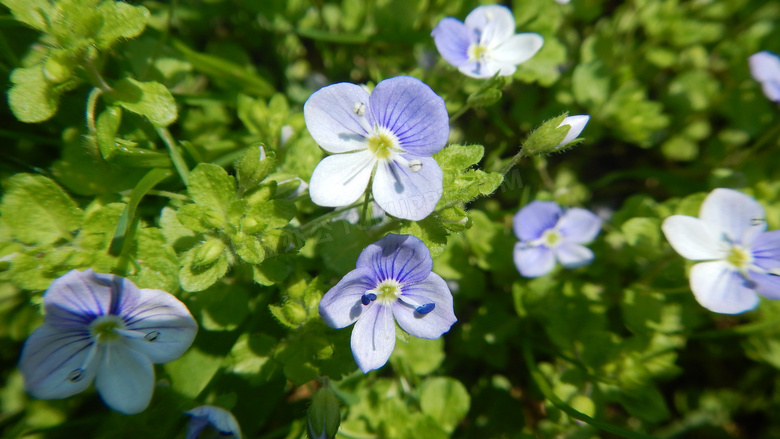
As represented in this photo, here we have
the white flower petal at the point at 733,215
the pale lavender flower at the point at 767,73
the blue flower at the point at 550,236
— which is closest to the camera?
the white flower petal at the point at 733,215

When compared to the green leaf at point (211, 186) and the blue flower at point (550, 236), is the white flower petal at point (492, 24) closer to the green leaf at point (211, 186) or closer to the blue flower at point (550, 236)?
the blue flower at point (550, 236)

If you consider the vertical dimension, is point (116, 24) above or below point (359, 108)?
above

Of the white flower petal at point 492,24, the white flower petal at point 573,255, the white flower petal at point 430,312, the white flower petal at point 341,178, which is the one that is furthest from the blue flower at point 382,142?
the white flower petal at point 573,255

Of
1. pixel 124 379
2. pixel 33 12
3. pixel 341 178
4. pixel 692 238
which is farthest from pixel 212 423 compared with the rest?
pixel 692 238

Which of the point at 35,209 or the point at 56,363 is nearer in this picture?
the point at 56,363

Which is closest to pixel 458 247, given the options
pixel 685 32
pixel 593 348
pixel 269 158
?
pixel 593 348

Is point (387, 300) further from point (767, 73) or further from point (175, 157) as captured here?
point (767, 73)
